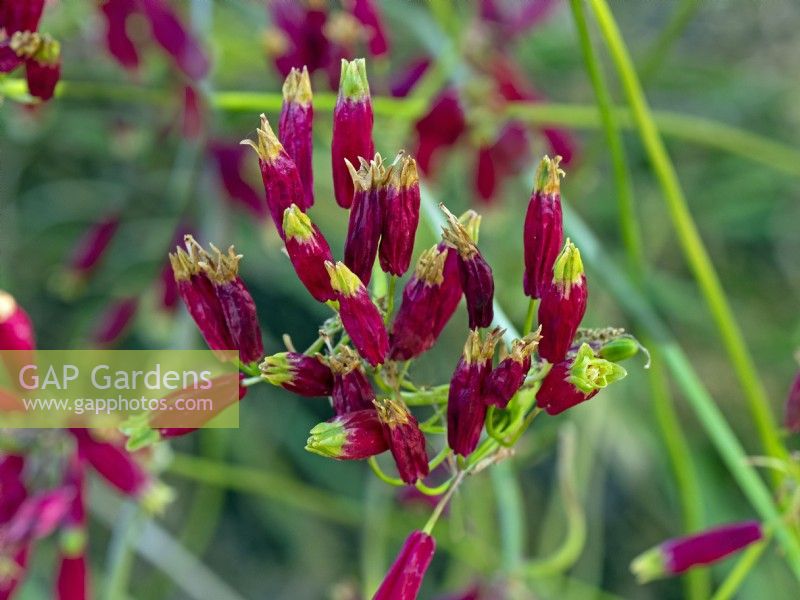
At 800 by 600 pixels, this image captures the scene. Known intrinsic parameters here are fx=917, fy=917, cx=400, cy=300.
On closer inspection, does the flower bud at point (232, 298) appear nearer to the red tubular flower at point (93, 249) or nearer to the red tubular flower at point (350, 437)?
the red tubular flower at point (350, 437)

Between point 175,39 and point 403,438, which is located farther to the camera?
point 175,39

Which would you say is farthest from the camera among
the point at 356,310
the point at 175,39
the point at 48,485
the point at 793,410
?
the point at 175,39

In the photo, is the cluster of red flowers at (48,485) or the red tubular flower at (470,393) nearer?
the red tubular flower at (470,393)

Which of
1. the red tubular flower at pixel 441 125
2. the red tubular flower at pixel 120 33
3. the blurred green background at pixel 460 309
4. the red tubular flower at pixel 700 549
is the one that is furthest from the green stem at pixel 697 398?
the red tubular flower at pixel 120 33

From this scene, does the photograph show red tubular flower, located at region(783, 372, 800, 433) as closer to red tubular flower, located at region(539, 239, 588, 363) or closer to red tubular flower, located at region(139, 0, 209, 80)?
red tubular flower, located at region(539, 239, 588, 363)

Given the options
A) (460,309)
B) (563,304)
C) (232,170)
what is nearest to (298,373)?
(563,304)

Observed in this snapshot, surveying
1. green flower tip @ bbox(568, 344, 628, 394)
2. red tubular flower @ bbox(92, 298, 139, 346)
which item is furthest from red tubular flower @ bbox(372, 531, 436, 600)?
red tubular flower @ bbox(92, 298, 139, 346)

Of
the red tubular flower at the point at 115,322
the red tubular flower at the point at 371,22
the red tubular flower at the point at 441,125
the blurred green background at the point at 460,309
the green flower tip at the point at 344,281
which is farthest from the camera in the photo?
the blurred green background at the point at 460,309

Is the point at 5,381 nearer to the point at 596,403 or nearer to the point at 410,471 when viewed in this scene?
the point at 410,471

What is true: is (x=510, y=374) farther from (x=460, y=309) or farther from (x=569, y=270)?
(x=460, y=309)
